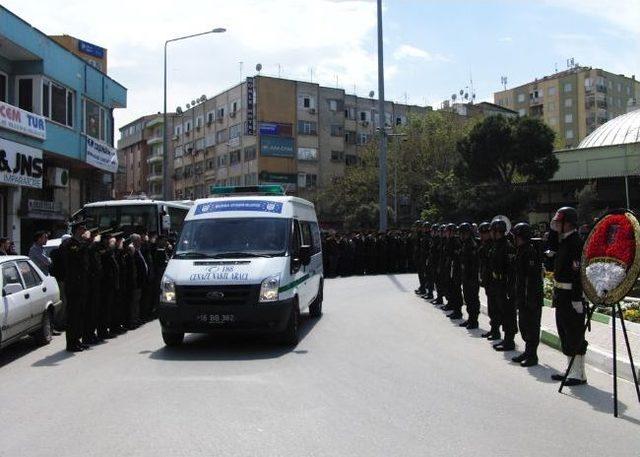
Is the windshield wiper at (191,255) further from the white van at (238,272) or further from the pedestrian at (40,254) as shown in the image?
the pedestrian at (40,254)

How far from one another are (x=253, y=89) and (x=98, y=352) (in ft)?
183

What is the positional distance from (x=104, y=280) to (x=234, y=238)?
2.57 meters

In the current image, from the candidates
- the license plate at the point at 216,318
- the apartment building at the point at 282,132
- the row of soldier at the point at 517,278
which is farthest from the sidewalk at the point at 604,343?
the apartment building at the point at 282,132

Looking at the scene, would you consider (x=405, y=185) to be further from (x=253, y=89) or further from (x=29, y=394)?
(x=29, y=394)

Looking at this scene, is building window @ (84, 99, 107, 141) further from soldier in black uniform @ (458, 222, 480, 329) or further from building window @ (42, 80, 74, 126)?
soldier in black uniform @ (458, 222, 480, 329)

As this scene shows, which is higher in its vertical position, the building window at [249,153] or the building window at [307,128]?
the building window at [307,128]

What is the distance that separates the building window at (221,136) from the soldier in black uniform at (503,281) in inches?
2461

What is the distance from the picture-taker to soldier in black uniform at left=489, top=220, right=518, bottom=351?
9.38 meters

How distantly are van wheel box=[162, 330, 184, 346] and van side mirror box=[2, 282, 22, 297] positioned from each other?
7.11 ft

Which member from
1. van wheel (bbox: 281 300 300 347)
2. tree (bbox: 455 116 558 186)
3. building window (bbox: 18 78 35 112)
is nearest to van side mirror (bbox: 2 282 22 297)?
van wheel (bbox: 281 300 300 347)

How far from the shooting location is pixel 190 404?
21.0ft

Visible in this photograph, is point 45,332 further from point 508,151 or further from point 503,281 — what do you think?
point 508,151

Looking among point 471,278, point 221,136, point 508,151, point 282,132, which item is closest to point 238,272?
point 471,278

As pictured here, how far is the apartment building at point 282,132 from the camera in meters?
63.4
